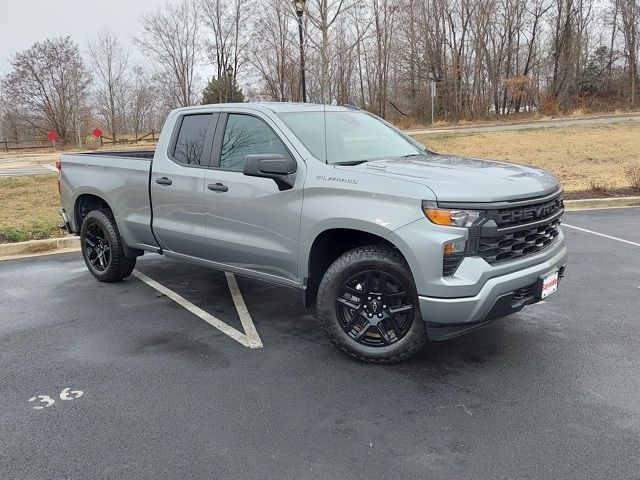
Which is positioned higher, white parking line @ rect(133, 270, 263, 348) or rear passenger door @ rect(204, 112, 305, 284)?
rear passenger door @ rect(204, 112, 305, 284)

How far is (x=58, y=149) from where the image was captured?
38250 mm

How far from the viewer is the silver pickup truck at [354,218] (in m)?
3.46

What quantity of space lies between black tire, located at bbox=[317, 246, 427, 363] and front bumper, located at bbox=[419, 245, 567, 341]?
0.63 feet

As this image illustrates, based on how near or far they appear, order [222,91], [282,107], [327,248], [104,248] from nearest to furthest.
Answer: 1. [327,248]
2. [282,107]
3. [104,248]
4. [222,91]

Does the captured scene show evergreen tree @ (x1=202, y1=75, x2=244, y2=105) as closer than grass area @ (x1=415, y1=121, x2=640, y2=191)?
No

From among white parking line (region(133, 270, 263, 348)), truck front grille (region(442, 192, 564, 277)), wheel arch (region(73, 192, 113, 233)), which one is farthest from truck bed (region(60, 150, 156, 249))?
truck front grille (region(442, 192, 564, 277))

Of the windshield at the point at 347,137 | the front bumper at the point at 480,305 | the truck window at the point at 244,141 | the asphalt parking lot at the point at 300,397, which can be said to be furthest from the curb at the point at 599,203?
the truck window at the point at 244,141

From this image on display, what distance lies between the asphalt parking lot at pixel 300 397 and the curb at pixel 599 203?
5.66 m

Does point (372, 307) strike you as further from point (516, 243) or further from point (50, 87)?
point (50, 87)

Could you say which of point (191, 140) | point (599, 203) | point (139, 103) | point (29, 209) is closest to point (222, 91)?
point (139, 103)

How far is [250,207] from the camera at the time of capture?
443 centimetres

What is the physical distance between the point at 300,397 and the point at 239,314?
1.75 meters

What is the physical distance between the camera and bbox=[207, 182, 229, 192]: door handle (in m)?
4.60

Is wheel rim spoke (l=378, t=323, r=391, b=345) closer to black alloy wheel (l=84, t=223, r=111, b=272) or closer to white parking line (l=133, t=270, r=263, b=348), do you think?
white parking line (l=133, t=270, r=263, b=348)
